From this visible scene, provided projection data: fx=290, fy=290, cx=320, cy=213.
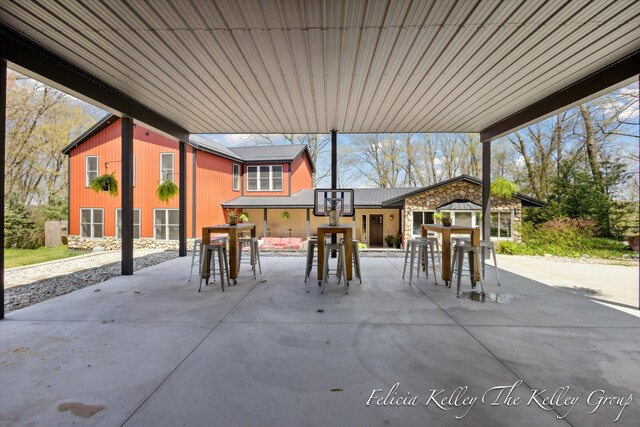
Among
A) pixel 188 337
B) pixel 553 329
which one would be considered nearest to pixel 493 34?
pixel 553 329

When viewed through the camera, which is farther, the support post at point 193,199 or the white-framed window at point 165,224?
the white-framed window at point 165,224

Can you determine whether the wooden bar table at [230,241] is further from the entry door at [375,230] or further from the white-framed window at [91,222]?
the entry door at [375,230]

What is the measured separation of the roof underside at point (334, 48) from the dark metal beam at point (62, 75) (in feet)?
0.37

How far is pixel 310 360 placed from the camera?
2.14 m

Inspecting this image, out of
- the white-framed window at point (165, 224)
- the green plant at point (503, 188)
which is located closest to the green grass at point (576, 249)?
the green plant at point (503, 188)

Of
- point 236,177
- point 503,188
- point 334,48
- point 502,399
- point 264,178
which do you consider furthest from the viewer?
point 264,178

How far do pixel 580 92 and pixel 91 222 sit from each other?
1489 centimetres

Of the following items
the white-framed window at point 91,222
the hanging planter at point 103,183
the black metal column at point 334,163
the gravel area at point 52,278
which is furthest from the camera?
the white-framed window at point 91,222

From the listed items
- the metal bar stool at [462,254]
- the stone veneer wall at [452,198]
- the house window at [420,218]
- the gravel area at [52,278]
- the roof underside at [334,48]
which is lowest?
the gravel area at [52,278]

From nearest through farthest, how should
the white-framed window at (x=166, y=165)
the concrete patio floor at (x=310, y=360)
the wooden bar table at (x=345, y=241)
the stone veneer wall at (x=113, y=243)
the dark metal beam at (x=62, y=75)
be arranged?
1. the concrete patio floor at (x=310, y=360)
2. the dark metal beam at (x=62, y=75)
3. the wooden bar table at (x=345, y=241)
4. the stone veneer wall at (x=113, y=243)
5. the white-framed window at (x=166, y=165)

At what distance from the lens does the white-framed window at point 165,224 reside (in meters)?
11.0

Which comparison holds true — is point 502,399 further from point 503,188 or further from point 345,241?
point 503,188

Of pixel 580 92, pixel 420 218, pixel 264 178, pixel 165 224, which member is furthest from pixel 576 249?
pixel 165 224

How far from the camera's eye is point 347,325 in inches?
110
